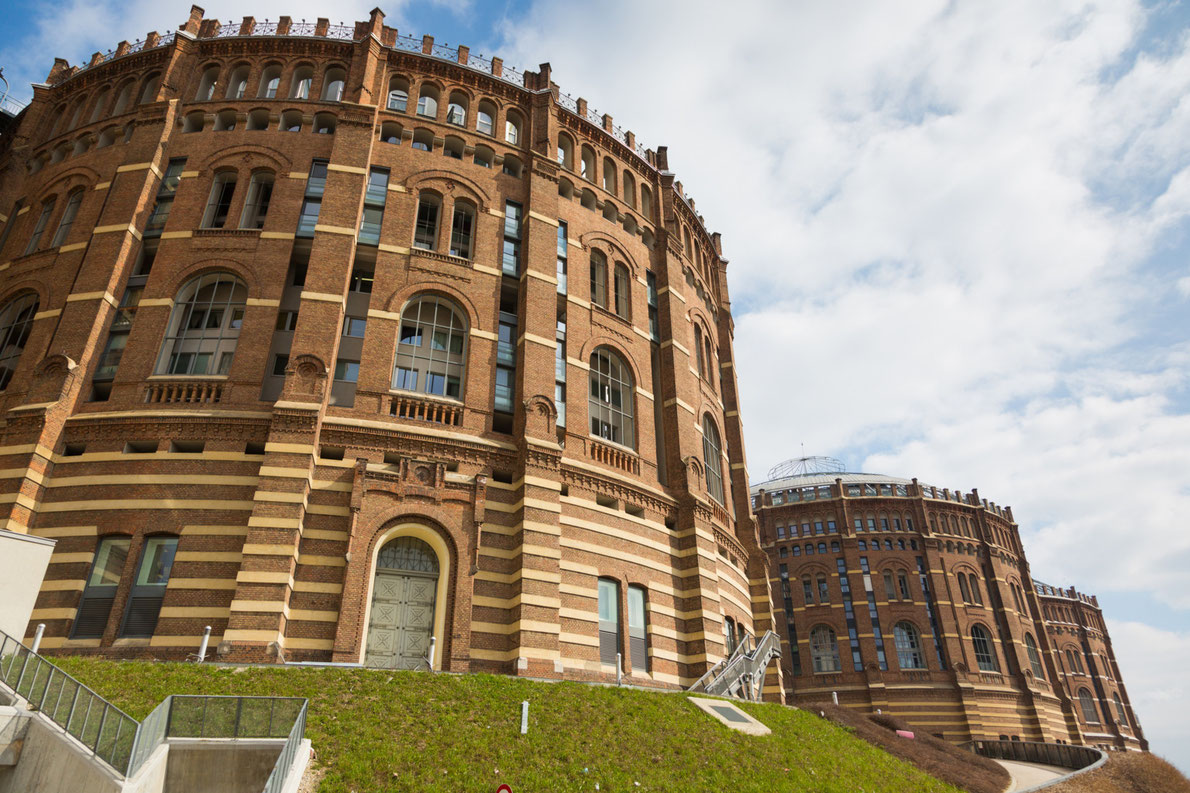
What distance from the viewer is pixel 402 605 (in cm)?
2228

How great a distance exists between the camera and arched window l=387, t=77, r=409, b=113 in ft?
103

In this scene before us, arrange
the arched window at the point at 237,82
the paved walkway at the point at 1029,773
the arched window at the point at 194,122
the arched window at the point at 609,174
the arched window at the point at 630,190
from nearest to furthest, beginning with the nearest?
the paved walkway at the point at 1029,773 < the arched window at the point at 194,122 < the arched window at the point at 237,82 < the arched window at the point at 609,174 < the arched window at the point at 630,190

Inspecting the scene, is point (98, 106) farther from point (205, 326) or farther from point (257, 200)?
point (205, 326)

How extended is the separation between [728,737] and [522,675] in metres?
5.95

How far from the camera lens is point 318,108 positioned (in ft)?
97.4

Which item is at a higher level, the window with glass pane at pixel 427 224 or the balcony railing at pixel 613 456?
the window with glass pane at pixel 427 224

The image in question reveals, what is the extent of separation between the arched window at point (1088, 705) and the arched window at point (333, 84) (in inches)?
3490

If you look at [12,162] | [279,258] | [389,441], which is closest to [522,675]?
[389,441]

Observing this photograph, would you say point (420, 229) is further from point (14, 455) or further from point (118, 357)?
point (14, 455)

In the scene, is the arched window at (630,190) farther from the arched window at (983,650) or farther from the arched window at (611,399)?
the arched window at (983,650)

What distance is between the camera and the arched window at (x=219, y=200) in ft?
91.1

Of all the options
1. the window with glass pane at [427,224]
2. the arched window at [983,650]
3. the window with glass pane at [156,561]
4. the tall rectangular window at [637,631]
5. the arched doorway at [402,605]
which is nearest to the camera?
the window with glass pane at [156,561]

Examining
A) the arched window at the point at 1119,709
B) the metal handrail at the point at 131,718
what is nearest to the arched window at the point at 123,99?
the metal handrail at the point at 131,718

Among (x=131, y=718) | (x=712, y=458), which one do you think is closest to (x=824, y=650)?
(x=712, y=458)
